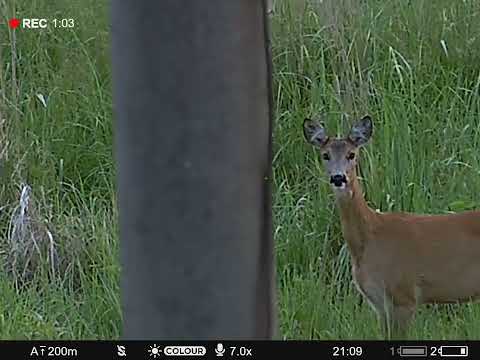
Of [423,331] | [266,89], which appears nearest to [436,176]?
[423,331]

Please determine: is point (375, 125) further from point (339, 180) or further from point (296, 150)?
point (339, 180)

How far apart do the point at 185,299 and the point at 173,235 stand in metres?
0.07

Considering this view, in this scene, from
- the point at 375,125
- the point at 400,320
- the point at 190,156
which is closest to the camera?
the point at 190,156

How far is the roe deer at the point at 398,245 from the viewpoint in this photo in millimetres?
3002

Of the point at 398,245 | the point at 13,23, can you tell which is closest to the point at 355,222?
the point at 398,245

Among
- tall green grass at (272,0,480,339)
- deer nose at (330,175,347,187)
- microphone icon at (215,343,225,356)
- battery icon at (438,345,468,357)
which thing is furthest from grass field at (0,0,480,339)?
microphone icon at (215,343,225,356)

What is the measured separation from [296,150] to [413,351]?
1.86 m

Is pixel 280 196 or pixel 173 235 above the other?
pixel 280 196

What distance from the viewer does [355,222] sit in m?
3.11

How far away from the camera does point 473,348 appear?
1.74 m

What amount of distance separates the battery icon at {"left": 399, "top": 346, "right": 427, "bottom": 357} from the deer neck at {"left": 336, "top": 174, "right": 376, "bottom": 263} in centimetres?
136

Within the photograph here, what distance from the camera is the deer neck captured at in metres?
3.09

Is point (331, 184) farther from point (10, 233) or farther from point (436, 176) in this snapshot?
point (10, 233)

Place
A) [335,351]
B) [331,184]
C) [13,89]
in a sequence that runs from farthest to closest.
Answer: [13,89]
[331,184]
[335,351]
